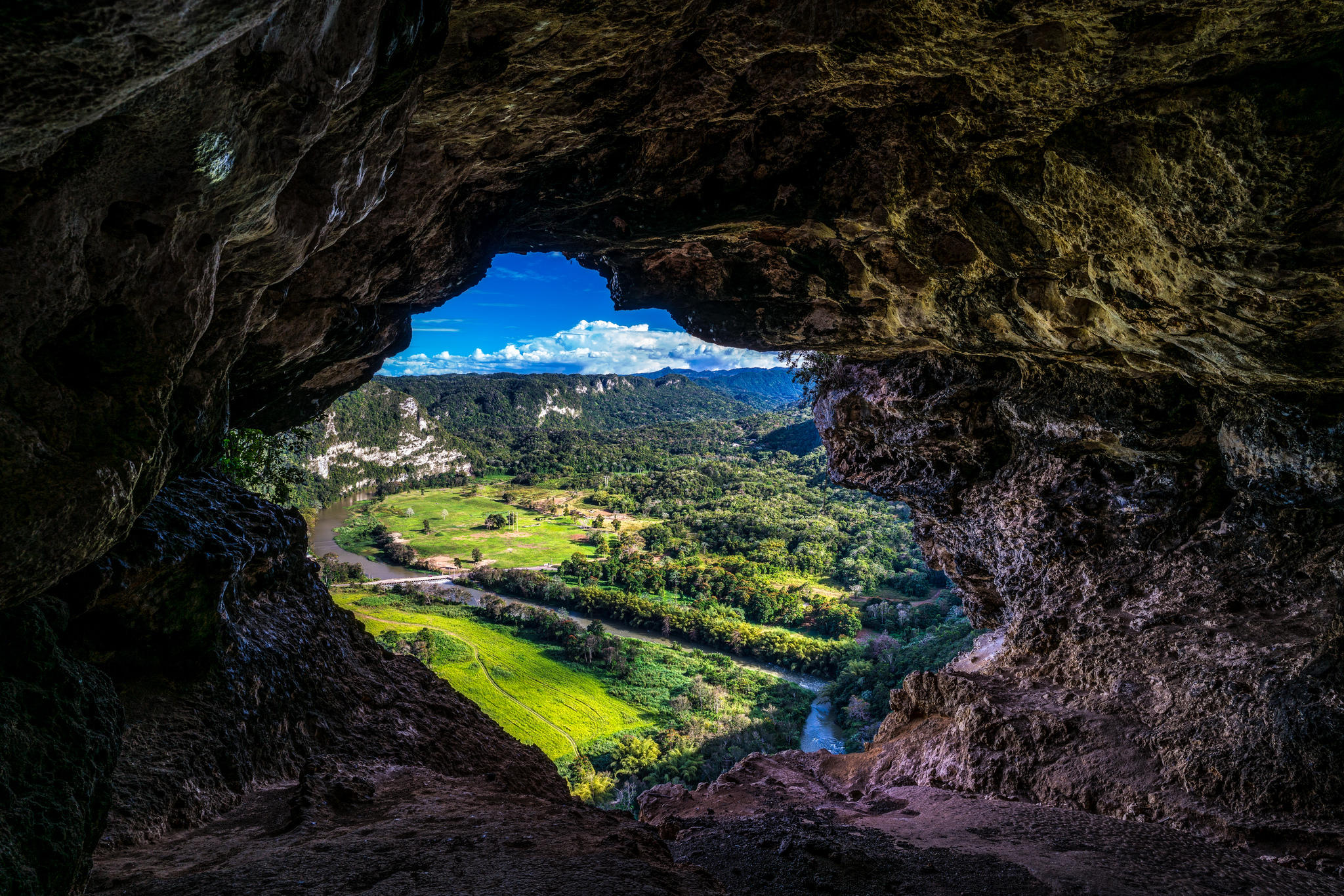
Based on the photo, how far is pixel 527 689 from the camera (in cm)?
4562

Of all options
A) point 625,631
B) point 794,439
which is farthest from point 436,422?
point 625,631

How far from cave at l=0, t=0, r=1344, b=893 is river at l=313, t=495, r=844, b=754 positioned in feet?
53.9

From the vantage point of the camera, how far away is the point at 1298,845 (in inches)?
261

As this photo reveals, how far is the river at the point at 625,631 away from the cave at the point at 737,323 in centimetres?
1643

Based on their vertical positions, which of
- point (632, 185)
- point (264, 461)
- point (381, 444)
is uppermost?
point (632, 185)

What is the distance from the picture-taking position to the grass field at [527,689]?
39.7 metres

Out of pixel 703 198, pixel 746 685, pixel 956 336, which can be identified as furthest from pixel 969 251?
pixel 746 685

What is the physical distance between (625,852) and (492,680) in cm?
4460

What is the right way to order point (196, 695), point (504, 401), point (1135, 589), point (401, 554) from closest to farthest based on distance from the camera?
point (196, 695), point (1135, 589), point (401, 554), point (504, 401)

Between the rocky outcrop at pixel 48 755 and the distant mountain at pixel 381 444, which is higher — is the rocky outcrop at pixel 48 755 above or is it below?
below

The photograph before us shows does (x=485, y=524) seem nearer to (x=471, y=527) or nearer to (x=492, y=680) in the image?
(x=471, y=527)

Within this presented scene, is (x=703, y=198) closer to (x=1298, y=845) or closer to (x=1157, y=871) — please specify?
(x=1157, y=871)

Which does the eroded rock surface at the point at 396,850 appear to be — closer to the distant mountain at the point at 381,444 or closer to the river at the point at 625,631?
the river at the point at 625,631

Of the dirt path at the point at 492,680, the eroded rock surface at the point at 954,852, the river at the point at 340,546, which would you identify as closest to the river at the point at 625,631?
the river at the point at 340,546
